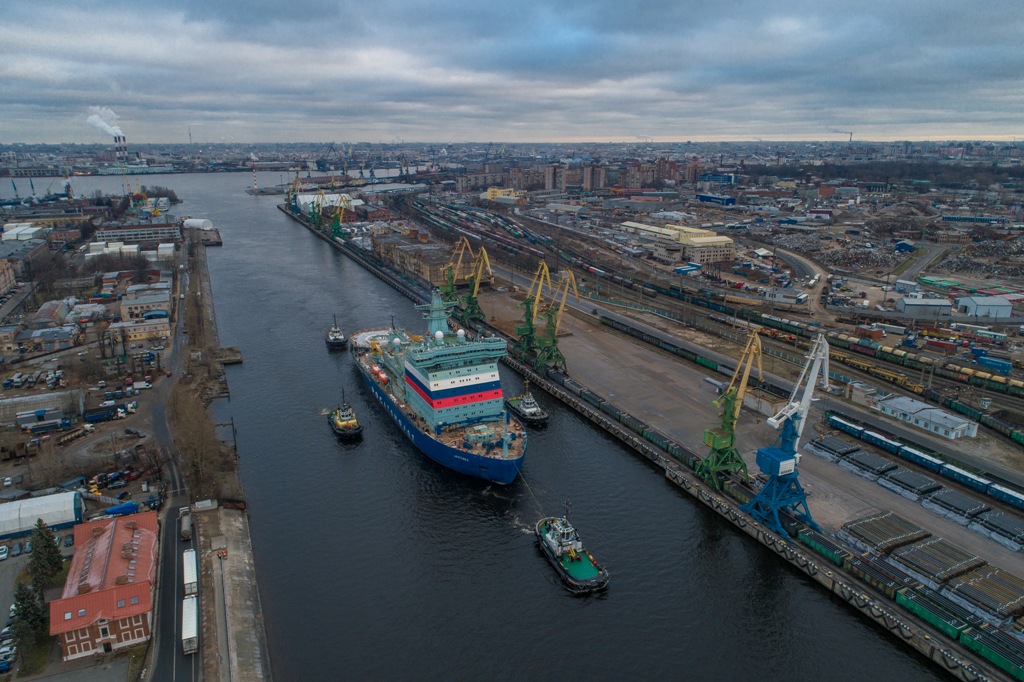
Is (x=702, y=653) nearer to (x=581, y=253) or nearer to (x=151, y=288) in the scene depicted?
(x=151, y=288)

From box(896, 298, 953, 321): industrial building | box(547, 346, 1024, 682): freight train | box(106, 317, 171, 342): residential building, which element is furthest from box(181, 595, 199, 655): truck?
box(896, 298, 953, 321): industrial building

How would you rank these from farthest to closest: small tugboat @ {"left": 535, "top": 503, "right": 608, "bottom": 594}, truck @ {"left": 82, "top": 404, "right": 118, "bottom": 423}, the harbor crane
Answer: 1. truck @ {"left": 82, "top": 404, "right": 118, "bottom": 423}
2. the harbor crane
3. small tugboat @ {"left": 535, "top": 503, "right": 608, "bottom": 594}

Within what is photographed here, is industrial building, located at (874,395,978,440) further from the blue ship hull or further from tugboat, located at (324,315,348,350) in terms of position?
tugboat, located at (324,315,348,350)

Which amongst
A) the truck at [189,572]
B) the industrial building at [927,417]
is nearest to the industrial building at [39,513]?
the truck at [189,572]

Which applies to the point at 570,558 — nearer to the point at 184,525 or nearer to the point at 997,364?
the point at 184,525

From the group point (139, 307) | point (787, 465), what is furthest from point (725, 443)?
point (139, 307)

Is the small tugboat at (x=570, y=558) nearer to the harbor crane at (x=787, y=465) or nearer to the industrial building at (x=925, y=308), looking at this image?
the harbor crane at (x=787, y=465)
